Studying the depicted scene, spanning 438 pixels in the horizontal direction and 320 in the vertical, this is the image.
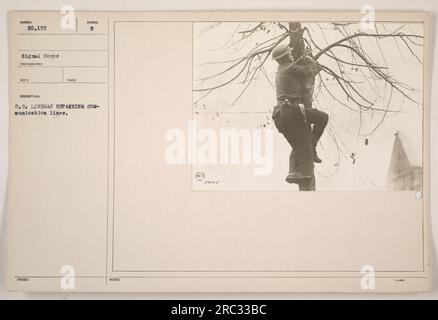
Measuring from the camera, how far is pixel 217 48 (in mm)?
1357

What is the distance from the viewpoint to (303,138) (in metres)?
1.36

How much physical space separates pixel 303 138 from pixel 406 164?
292 mm

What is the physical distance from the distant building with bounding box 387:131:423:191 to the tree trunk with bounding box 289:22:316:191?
216 millimetres

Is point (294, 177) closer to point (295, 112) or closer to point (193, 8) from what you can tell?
point (295, 112)

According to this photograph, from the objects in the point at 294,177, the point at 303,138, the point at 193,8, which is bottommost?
the point at 294,177

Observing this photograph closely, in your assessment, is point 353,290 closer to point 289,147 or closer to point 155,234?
point 289,147

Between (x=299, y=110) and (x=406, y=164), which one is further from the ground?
(x=299, y=110)

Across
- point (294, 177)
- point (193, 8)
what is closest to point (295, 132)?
point (294, 177)

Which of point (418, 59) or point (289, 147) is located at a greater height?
point (418, 59)

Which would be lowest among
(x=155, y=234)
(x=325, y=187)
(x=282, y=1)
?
(x=155, y=234)

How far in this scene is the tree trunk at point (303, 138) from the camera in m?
1.35

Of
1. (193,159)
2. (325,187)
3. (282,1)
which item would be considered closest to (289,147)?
(325,187)

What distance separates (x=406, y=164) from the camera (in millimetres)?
1354

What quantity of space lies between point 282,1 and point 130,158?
0.61 m
